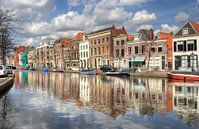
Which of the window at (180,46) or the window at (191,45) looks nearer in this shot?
the window at (191,45)

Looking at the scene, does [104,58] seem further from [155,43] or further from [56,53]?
[56,53]

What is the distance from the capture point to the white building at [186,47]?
5131 cm

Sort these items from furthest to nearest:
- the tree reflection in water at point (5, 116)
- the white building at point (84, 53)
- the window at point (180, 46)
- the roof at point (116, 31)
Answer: the white building at point (84, 53) → the roof at point (116, 31) → the window at point (180, 46) → the tree reflection in water at point (5, 116)

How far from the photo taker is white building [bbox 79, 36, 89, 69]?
88.7 metres

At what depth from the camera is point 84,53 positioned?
9031cm

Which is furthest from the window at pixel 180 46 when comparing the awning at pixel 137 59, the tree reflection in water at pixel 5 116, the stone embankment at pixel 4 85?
the tree reflection in water at pixel 5 116

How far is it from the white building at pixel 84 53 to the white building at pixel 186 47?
3817cm

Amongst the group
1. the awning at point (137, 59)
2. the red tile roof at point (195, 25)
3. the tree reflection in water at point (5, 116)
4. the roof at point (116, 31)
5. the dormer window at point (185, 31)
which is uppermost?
the roof at point (116, 31)

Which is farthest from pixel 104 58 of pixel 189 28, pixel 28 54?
pixel 28 54

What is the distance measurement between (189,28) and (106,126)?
147 feet

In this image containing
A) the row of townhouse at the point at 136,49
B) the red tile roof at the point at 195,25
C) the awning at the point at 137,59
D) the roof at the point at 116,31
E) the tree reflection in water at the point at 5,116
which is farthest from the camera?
the roof at the point at 116,31

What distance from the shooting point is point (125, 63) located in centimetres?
7038

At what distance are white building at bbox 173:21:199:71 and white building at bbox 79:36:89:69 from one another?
1503 inches

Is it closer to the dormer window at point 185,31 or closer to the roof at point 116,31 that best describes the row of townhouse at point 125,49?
the roof at point 116,31
